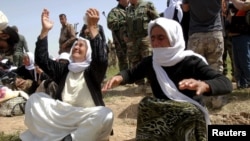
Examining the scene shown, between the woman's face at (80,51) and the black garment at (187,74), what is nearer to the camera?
the black garment at (187,74)

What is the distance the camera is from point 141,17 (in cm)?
714

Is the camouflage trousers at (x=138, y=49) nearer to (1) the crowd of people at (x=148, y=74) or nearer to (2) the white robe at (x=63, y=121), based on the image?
(1) the crowd of people at (x=148, y=74)

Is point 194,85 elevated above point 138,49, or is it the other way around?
point 194,85

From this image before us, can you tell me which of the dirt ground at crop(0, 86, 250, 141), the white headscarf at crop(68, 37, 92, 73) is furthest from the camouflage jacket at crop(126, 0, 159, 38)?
the white headscarf at crop(68, 37, 92, 73)

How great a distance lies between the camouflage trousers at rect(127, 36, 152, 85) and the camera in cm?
708

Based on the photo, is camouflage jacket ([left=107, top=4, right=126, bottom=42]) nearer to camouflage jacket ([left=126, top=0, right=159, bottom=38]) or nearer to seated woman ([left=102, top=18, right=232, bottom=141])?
camouflage jacket ([left=126, top=0, right=159, bottom=38])

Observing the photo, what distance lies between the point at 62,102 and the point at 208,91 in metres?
1.92

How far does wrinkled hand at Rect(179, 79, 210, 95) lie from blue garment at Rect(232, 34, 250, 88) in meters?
3.04

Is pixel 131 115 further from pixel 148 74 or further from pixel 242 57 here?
pixel 148 74

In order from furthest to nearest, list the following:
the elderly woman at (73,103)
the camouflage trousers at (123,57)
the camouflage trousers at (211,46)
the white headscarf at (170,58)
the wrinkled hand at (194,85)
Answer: the camouflage trousers at (123,57), the camouflage trousers at (211,46), the elderly woman at (73,103), the white headscarf at (170,58), the wrinkled hand at (194,85)

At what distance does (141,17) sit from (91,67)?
3150mm

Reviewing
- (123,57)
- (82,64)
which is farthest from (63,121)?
(123,57)

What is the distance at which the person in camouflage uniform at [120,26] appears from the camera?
7.87m

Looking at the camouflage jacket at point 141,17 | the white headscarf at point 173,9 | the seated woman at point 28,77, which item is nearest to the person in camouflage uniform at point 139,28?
the camouflage jacket at point 141,17
